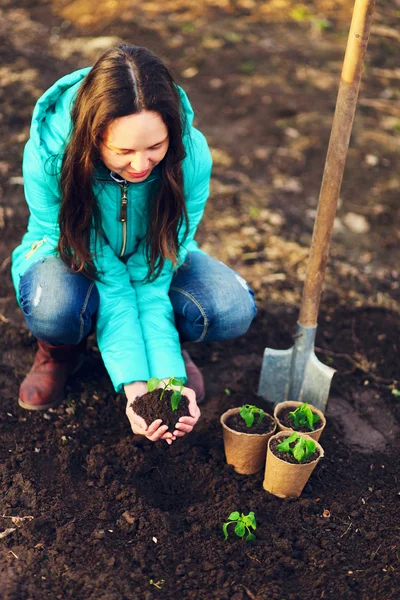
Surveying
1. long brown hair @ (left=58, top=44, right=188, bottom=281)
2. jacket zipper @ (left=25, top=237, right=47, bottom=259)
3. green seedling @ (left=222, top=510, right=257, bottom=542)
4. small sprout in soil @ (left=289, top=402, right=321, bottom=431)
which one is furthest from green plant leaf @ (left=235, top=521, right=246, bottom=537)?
jacket zipper @ (left=25, top=237, right=47, bottom=259)

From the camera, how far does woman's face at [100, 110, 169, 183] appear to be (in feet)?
7.15

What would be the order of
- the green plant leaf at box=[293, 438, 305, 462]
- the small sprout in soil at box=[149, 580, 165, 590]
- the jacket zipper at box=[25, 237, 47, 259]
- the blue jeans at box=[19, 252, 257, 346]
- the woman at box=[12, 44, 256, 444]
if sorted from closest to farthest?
the small sprout in soil at box=[149, 580, 165, 590], the woman at box=[12, 44, 256, 444], the green plant leaf at box=[293, 438, 305, 462], the blue jeans at box=[19, 252, 257, 346], the jacket zipper at box=[25, 237, 47, 259]

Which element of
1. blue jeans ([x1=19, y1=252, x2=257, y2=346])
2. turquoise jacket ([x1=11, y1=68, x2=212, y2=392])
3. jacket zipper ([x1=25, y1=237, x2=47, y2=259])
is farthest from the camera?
jacket zipper ([x1=25, y1=237, x2=47, y2=259])

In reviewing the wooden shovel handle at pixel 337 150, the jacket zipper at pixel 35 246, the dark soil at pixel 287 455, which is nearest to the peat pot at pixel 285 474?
the dark soil at pixel 287 455

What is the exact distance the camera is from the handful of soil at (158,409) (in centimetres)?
235

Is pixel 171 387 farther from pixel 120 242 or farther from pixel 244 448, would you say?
pixel 120 242

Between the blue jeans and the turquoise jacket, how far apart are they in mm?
67

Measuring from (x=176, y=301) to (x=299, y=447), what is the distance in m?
0.80

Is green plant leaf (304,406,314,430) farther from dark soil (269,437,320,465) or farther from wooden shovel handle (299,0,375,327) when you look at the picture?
wooden shovel handle (299,0,375,327)

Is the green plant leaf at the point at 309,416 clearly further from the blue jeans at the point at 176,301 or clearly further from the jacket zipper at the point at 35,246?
the jacket zipper at the point at 35,246

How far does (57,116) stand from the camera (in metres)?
2.45

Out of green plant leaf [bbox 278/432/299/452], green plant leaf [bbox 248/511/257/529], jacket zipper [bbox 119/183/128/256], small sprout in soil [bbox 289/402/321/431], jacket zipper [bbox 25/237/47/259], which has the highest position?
jacket zipper [bbox 119/183/128/256]

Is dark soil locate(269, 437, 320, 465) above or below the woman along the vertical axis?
below

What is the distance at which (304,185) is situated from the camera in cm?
461
